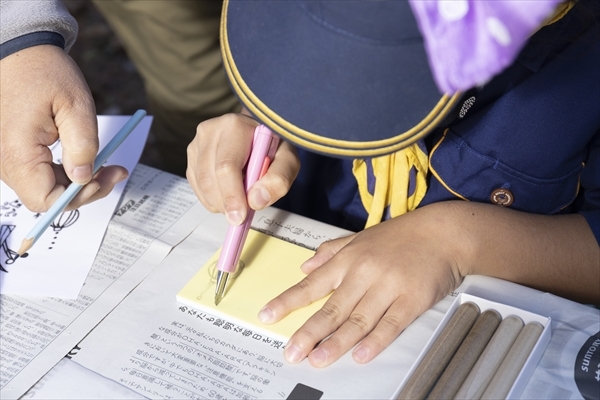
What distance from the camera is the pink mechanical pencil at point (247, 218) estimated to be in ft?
1.95

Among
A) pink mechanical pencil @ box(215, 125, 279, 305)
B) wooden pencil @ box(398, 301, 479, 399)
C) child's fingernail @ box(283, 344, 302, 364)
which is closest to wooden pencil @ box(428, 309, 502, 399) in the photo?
wooden pencil @ box(398, 301, 479, 399)

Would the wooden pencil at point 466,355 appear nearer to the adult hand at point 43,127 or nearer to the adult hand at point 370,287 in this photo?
the adult hand at point 370,287

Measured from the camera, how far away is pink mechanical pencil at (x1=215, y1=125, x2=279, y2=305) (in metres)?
0.59

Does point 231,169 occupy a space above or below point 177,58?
above

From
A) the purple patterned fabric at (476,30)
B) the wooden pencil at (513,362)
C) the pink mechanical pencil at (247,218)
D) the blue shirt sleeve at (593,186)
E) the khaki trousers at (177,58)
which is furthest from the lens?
the khaki trousers at (177,58)

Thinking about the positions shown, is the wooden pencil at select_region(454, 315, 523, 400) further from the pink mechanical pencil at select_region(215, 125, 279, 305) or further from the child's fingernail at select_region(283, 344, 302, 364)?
the pink mechanical pencil at select_region(215, 125, 279, 305)

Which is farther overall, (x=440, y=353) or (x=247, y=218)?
(x=247, y=218)

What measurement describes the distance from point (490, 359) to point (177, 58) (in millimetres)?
1034

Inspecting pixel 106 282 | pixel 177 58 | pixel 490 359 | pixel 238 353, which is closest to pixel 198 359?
pixel 238 353

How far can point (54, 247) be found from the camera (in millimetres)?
669

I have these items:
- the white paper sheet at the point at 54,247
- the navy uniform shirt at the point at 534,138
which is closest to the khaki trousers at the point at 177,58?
the white paper sheet at the point at 54,247

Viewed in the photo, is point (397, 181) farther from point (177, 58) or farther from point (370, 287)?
point (177, 58)

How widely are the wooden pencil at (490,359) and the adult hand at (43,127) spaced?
41cm

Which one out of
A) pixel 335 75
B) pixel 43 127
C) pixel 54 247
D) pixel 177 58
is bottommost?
pixel 177 58
